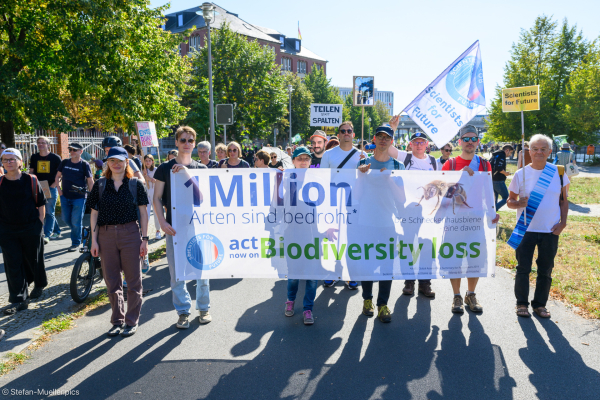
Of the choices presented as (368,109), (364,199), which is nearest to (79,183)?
(364,199)

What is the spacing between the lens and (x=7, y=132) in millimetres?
14492

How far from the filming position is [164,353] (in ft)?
13.9

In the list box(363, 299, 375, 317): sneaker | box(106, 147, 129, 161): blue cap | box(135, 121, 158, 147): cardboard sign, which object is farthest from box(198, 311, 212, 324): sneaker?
box(135, 121, 158, 147): cardboard sign

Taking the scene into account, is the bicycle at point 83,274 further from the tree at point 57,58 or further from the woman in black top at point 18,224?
the tree at point 57,58

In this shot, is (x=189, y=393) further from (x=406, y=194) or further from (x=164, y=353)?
(x=406, y=194)

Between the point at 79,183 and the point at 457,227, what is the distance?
7.06 m

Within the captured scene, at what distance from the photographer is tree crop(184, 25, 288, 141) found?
38156mm

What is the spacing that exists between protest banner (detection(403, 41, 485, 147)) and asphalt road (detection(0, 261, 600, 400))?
239cm

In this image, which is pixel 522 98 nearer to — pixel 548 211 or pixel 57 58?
pixel 548 211

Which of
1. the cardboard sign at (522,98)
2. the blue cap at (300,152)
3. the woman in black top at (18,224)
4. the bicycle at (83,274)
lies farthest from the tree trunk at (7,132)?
the cardboard sign at (522,98)

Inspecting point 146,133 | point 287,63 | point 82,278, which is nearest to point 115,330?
point 82,278

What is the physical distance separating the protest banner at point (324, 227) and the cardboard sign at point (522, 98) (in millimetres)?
1720

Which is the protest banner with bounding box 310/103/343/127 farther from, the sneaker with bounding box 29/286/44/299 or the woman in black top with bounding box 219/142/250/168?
the sneaker with bounding box 29/286/44/299

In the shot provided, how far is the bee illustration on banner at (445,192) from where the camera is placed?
16.5ft
